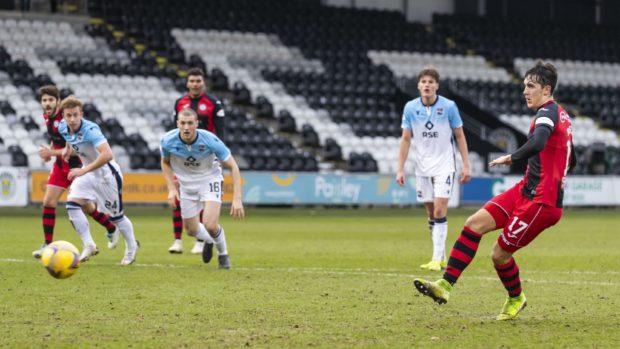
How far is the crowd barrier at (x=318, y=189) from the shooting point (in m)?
28.5

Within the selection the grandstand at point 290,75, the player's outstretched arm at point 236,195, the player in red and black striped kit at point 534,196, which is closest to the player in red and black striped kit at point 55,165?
the player's outstretched arm at point 236,195

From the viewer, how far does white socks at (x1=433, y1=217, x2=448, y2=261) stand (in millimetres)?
14156

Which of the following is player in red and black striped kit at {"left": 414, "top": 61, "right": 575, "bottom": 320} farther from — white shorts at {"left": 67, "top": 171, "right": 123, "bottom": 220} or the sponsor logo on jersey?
white shorts at {"left": 67, "top": 171, "right": 123, "bottom": 220}

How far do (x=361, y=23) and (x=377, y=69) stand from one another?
299 cm

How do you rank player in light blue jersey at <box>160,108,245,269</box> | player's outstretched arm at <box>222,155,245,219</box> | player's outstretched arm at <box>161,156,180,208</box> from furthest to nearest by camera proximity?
player's outstretched arm at <box>161,156,180,208</box>
player in light blue jersey at <box>160,108,245,269</box>
player's outstretched arm at <box>222,155,245,219</box>

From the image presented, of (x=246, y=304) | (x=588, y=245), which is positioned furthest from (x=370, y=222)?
(x=246, y=304)

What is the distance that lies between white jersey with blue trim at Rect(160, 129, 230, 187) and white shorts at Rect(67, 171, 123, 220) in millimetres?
1030

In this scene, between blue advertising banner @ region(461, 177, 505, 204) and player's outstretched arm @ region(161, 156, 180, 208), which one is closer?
player's outstretched arm @ region(161, 156, 180, 208)

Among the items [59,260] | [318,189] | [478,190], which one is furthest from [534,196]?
[478,190]

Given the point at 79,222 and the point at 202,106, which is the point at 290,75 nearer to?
the point at 202,106

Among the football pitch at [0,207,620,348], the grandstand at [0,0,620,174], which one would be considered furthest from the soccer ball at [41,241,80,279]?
the grandstand at [0,0,620,174]

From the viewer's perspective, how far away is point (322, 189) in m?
32.0

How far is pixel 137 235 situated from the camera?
67.2ft

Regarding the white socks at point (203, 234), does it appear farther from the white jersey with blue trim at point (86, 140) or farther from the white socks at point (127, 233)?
the white jersey with blue trim at point (86, 140)
